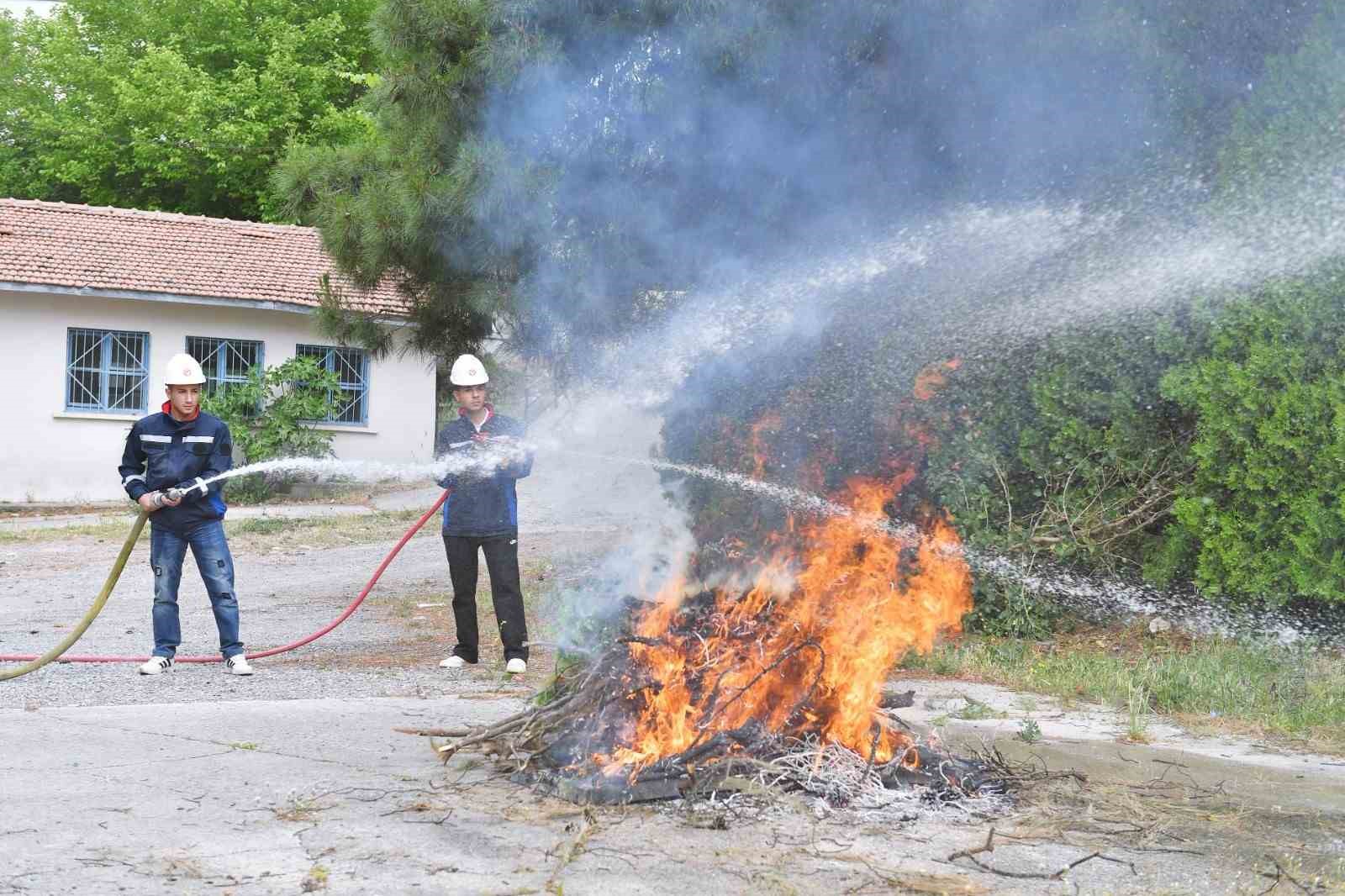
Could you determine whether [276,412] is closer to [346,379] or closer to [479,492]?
[346,379]

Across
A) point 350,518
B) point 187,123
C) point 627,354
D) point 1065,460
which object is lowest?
point 350,518

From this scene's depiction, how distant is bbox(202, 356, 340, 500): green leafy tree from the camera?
20953 millimetres

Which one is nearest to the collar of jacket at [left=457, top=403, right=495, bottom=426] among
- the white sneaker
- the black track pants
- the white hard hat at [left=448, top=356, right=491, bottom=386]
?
the white hard hat at [left=448, top=356, right=491, bottom=386]

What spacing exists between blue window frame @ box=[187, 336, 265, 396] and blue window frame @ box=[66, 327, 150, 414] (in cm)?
82

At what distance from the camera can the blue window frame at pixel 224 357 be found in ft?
70.5

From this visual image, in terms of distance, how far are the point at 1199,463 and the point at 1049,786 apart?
3.69 meters

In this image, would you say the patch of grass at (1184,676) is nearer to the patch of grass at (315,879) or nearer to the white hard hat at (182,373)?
the patch of grass at (315,879)

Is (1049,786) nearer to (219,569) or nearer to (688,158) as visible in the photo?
(688,158)

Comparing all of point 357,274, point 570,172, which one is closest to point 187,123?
point 357,274

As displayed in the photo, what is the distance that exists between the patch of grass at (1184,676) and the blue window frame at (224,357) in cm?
1560

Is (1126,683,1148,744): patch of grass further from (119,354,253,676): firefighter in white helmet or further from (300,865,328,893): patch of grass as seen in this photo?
(119,354,253,676): firefighter in white helmet

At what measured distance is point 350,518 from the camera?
58.6 ft

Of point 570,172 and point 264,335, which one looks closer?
point 570,172

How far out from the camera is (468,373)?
27.2 ft
